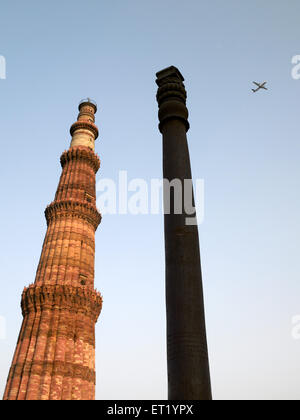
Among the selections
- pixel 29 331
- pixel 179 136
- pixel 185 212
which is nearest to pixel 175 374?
pixel 185 212

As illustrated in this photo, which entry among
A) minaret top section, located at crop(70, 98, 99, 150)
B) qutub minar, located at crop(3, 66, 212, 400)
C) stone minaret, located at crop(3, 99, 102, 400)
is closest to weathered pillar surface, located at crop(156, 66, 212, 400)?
qutub minar, located at crop(3, 66, 212, 400)

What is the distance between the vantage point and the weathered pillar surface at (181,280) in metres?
6.14

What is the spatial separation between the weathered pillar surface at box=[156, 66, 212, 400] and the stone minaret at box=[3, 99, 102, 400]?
15.6 meters

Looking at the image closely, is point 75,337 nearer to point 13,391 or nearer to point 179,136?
point 13,391

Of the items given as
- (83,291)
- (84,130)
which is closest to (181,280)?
(83,291)

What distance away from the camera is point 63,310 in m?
22.4

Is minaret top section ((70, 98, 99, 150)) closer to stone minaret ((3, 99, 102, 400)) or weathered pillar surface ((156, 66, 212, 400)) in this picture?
stone minaret ((3, 99, 102, 400))

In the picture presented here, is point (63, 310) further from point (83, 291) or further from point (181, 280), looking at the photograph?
point (181, 280)

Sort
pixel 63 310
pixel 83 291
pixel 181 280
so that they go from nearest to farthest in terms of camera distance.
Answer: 1. pixel 181 280
2. pixel 63 310
3. pixel 83 291

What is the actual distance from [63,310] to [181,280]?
56.3ft

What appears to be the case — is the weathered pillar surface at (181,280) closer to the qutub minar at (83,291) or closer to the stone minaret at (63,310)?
the qutub minar at (83,291)

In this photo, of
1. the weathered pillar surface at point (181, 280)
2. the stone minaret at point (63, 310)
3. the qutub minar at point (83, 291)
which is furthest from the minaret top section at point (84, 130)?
the weathered pillar surface at point (181, 280)

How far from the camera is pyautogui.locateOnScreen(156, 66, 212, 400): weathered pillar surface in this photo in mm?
6141
